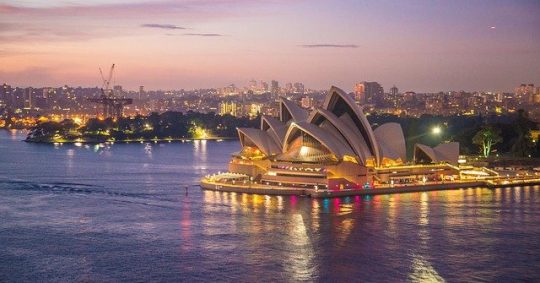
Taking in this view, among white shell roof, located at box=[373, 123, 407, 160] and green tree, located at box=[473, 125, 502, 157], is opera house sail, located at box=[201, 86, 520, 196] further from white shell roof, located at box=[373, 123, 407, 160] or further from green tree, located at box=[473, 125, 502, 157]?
green tree, located at box=[473, 125, 502, 157]

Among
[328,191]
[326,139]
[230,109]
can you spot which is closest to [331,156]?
[326,139]

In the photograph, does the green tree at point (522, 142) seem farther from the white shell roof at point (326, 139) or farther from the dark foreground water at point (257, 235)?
the white shell roof at point (326, 139)

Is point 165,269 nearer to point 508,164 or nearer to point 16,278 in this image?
point 16,278

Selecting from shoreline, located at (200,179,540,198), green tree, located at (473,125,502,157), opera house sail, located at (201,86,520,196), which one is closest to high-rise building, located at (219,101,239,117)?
green tree, located at (473,125,502,157)

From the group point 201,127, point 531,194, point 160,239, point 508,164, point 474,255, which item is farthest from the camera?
point 201,127

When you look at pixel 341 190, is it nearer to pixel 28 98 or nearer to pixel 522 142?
pixel 522 142

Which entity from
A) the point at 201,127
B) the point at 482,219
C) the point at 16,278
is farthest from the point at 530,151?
the point at 201,127
